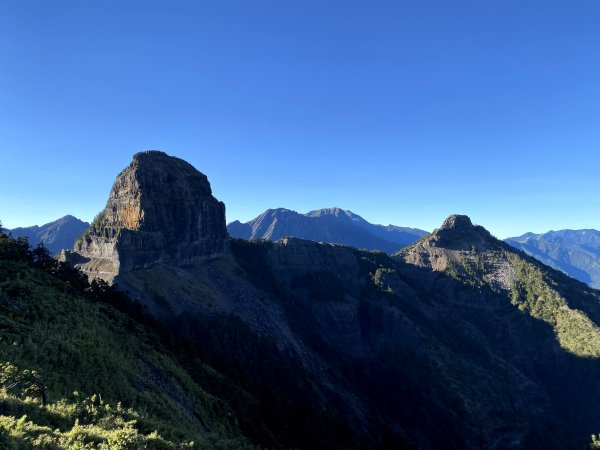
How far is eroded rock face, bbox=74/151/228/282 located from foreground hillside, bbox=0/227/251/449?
61.9 metres

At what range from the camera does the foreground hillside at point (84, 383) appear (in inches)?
1177

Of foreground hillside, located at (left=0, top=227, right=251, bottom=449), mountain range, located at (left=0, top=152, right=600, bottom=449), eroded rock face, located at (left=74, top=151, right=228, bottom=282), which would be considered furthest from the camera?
eroded rock face, located at (left=74, top=151, right=228, bottom=282)

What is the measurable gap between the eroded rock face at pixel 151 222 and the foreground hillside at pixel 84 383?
61.9 m

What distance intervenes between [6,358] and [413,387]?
176 m

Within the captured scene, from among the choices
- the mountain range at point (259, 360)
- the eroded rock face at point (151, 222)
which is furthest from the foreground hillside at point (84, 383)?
the eroded rock face at point (151, 222)

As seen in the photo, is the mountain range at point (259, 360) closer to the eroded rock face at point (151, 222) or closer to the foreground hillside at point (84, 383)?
the eroded rock face at point (151, 222)

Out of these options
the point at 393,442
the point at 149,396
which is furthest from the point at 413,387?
the point at 149,396

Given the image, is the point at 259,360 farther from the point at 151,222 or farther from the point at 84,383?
the point at 84,383

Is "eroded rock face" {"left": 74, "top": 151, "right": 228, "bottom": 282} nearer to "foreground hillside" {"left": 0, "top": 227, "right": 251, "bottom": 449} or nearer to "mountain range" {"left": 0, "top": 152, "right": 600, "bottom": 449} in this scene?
"mountain range" {"left": 0, "top": 152, "right": 600, "bottom": 449}

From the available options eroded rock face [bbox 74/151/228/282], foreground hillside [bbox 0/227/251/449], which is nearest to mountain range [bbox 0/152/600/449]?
eroded rock face [bbox 74/151/228/282]

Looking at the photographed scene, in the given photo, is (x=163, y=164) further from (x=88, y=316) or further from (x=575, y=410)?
(x=575, y=410)

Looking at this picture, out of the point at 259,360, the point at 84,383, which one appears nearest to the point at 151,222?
the point at 259,360

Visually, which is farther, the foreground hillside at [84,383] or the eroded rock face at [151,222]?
the eroded rock face at [151,222]

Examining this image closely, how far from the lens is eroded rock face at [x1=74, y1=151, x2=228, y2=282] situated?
499 feet
